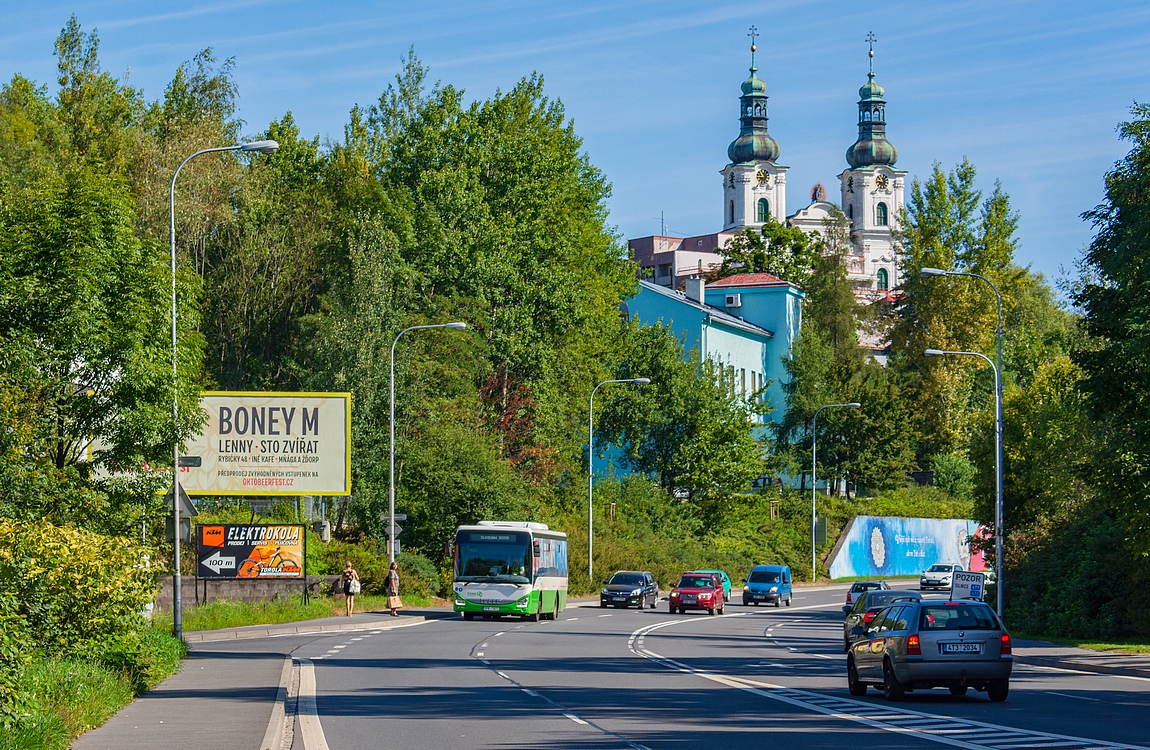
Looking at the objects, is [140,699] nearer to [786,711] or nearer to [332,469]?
[786,711]

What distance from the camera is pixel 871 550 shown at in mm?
86812

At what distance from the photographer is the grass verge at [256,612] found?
121 feet

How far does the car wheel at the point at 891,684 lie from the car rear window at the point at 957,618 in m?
0.89

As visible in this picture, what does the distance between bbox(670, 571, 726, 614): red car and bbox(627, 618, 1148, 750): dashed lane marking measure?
28051 millimetres

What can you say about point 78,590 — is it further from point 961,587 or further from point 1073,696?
point 961,587

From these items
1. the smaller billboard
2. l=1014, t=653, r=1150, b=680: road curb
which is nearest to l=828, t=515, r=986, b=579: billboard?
the smaller billboard

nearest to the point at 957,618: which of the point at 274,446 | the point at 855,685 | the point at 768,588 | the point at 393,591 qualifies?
the point at 855,685

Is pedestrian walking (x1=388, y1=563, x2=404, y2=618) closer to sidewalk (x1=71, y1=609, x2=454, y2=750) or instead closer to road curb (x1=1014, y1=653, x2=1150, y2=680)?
sidewalk (x1=71, y1=609, x2=454, y2=750)

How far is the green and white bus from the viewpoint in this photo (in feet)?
144

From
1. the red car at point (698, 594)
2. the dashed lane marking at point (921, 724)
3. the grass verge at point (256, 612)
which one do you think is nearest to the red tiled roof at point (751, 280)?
the red car at point (698, 594)

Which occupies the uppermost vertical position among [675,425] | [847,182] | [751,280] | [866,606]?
[847,182]

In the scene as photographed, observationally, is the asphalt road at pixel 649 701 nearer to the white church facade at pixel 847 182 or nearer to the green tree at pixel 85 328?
the green tree at pixel 85 328

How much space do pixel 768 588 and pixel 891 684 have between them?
38.9 metres

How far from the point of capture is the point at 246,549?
43031 millimetres
